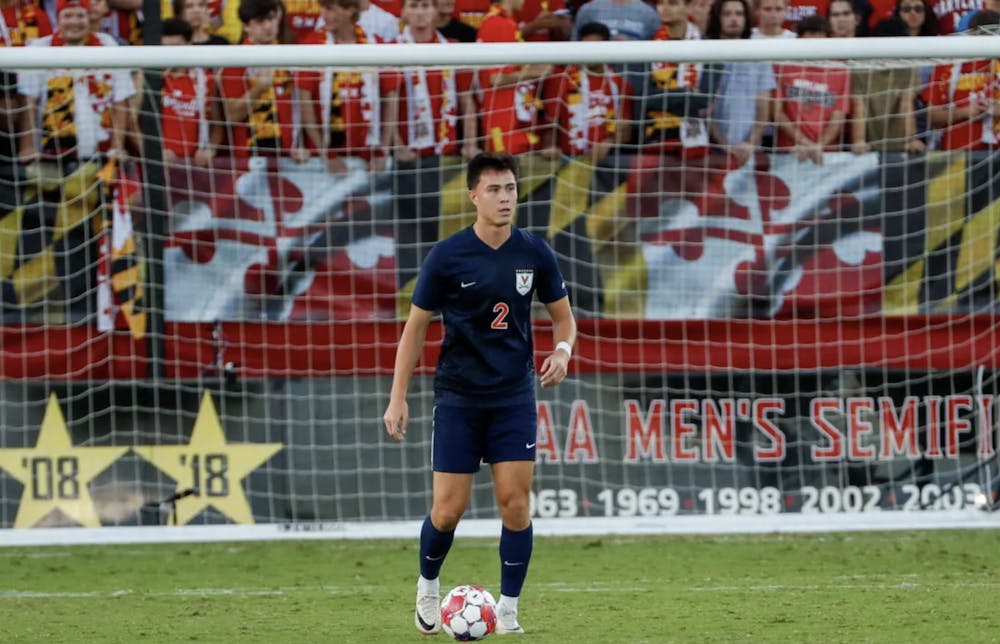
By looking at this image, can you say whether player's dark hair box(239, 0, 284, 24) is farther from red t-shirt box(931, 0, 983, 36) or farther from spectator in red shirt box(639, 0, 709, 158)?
red t-shirt box(931, 0, 983, 36)

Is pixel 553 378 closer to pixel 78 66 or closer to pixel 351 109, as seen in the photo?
pixel 78 66

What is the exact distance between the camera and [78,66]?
8922 millimetres

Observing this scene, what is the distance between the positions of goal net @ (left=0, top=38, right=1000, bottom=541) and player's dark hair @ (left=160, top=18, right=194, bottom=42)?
357 millimetres

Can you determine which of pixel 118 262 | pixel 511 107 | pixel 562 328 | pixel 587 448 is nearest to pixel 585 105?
pixel 511 107

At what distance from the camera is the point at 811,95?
412 inches

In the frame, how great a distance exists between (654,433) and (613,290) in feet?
3.15

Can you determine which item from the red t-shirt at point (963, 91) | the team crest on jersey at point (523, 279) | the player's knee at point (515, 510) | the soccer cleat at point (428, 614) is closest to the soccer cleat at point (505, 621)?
the soccer cleat at point (428, 614)

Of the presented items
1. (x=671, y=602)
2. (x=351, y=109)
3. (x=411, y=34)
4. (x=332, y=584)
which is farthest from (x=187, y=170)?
(x=671, y=602)

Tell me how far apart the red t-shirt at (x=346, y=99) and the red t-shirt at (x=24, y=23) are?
6.14 feet

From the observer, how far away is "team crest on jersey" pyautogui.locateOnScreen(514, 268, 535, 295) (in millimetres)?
6086

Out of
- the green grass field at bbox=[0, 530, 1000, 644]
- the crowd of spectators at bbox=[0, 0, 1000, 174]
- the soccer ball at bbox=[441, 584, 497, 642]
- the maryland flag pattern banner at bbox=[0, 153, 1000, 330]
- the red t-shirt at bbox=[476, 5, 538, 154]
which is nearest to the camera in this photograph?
the soccer ball at bbox=[441, 584, 497, 642]

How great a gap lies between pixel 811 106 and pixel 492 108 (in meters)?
2.09

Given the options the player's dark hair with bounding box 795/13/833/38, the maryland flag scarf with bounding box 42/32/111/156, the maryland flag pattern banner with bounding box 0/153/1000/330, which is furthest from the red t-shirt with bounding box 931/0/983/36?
the maryland flag scarf with bounding box 42/32/111/156

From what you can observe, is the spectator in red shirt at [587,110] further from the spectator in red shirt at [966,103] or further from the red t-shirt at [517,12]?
the spectator in red shirt at [966,103]
